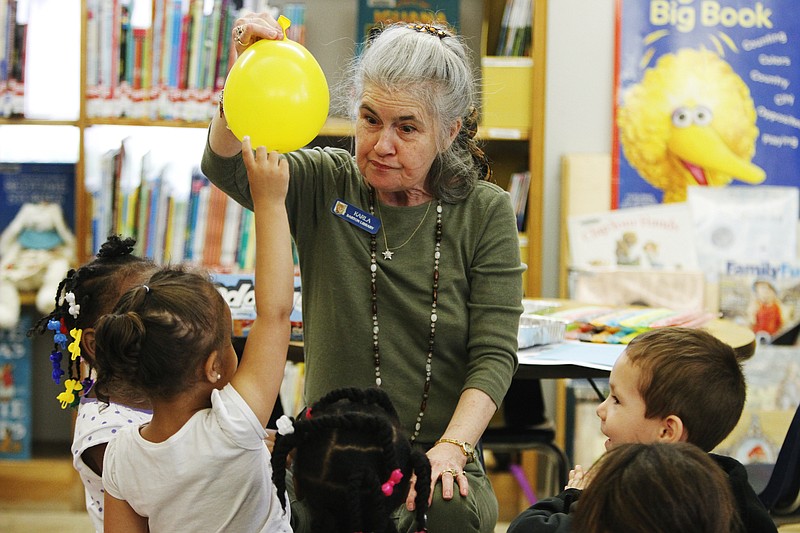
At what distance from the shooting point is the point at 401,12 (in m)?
3.28

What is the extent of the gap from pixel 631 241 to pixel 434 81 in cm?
187

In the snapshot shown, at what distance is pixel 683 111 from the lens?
133 inches

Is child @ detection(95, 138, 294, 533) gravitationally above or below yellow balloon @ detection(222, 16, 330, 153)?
below

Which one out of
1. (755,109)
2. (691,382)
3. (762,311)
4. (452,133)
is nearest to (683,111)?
(755,109)

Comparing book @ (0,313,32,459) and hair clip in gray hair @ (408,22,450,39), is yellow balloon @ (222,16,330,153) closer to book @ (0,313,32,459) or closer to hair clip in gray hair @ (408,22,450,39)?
hair clip in gray hair @ (408,22,450,39)

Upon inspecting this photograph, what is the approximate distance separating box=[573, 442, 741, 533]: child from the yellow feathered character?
243cm

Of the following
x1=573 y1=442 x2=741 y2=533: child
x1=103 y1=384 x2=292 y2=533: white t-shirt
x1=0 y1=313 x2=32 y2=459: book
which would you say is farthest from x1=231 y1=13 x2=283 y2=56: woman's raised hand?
x1=0 y1=313 x2=32 y2=459: book

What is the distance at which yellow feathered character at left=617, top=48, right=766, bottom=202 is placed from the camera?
3.38 m

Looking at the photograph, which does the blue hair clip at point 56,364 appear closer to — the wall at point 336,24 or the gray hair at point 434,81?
the gray hair at point 434,81

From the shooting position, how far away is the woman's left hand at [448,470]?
4.87ft

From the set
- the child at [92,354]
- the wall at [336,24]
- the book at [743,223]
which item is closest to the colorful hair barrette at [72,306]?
the child at [92,354]

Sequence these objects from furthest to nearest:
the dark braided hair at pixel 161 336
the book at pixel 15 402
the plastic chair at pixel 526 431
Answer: the book at pixel 15 402
the plastic chair at pixel 526 431
the dark braided hair at pixel 161 336

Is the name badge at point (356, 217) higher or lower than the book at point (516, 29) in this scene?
lower

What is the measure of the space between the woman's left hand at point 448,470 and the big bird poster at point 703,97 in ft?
6.66
